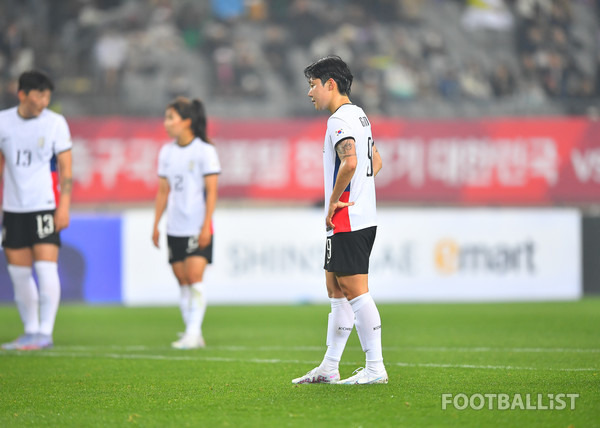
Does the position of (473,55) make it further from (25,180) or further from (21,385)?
(21,385)

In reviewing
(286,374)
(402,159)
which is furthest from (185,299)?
(402,159)

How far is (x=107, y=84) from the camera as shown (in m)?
17.5

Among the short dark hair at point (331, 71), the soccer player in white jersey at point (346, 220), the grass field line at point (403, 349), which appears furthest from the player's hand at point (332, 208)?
the grass field line at point (403, 349)

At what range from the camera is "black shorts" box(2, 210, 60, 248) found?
7637mm

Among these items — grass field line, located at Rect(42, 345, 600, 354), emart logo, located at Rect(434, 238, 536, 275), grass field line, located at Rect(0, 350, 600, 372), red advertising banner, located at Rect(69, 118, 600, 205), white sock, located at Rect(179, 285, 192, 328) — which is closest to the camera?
A: grass field line, located at Rect(0, 350, 600, 372)

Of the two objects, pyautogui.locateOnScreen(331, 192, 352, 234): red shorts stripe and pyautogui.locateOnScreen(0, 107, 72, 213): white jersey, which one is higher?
pyautogui.locateOnScreen(0, 107, 72, 213): white jersey

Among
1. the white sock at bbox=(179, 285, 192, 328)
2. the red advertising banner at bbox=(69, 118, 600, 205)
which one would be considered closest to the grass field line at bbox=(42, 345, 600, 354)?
the white sock at bbox=(179, 285, 192, 328)

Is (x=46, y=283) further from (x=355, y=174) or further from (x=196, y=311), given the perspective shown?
(x=355, y=174)

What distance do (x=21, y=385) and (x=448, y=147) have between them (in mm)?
11630

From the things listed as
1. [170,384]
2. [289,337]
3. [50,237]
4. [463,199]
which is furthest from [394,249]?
[170,384]

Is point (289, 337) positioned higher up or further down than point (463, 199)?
further down

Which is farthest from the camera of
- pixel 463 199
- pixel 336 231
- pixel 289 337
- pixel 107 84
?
pixel 107 84

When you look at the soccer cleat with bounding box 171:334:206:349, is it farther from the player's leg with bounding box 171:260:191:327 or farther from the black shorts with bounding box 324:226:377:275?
the black shorts with bounding box 324:226:377:275

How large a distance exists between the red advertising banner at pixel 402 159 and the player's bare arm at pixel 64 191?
834cm
